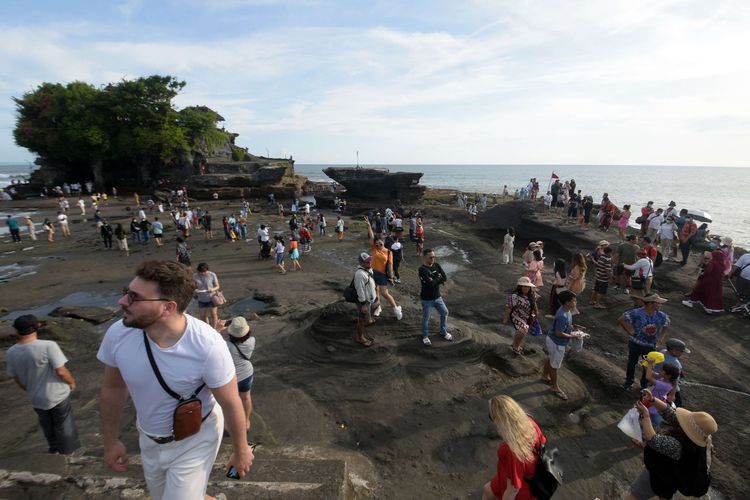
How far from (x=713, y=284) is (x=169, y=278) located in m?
12.0

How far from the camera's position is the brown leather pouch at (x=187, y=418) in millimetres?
2047

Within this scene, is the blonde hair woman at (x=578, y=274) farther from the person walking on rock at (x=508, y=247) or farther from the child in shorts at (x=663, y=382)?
the person walking on rock at (x=508, y=247)

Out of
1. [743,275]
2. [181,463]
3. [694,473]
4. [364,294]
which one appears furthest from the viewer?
[743,275]

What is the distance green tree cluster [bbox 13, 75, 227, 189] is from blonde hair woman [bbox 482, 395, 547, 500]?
4415cm

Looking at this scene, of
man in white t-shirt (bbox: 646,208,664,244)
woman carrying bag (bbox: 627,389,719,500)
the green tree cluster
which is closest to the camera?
woman carrying bag (bbox: 627,389,719,500)

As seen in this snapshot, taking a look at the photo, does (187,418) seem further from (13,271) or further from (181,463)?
(13,271)

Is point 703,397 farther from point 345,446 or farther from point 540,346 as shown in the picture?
point 345,446

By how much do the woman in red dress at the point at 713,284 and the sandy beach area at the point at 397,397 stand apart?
1.34 ft

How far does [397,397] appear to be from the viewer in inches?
217

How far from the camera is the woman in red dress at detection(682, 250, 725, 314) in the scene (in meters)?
9.03

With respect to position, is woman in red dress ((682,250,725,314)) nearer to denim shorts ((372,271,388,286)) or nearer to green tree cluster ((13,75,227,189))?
denim shorts ((372,271,388,286))

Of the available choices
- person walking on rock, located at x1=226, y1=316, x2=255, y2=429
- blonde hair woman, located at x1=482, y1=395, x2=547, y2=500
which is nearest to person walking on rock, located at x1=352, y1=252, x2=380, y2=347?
person walking on rock, located at x1=226, y1=316, x2=255, y2=429

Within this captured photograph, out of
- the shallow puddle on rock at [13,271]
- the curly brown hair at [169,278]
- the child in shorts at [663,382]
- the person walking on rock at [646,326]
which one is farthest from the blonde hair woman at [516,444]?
the shallow puddle on rock at [13,271]

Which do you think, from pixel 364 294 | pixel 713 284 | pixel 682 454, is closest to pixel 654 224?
pixel 713 284
